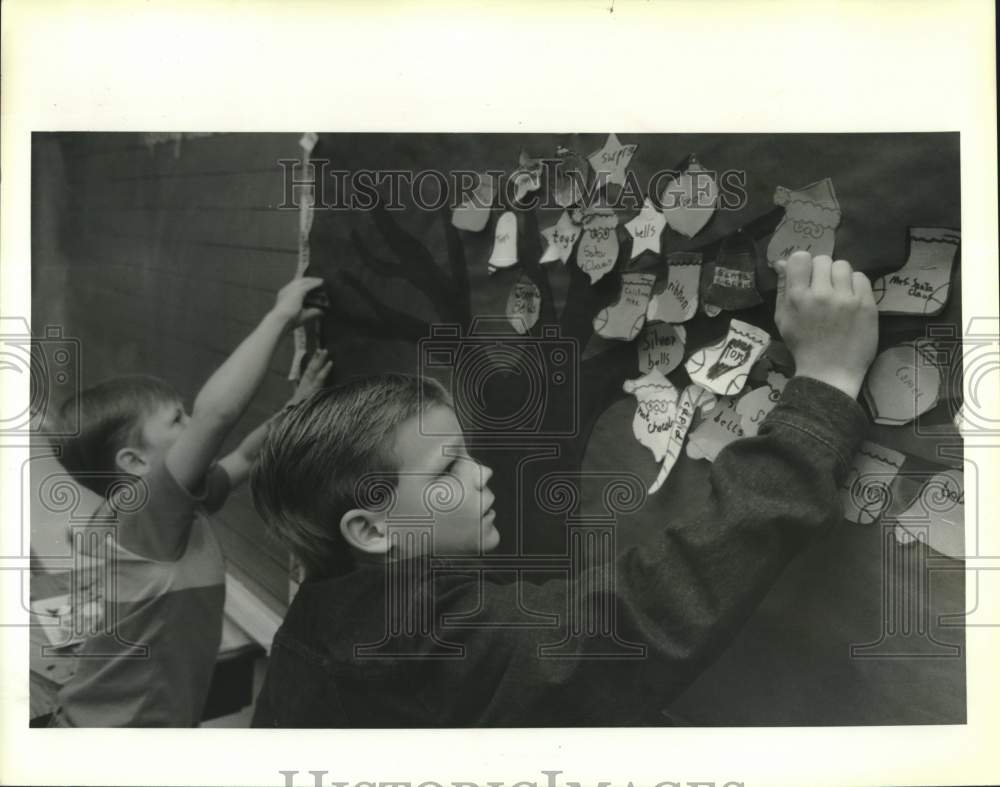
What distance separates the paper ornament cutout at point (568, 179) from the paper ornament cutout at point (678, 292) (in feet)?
0.70

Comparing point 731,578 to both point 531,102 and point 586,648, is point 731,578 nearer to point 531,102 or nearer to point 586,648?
point 586,648

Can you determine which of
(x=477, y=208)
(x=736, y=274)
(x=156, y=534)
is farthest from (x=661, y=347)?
(x=156, y=534)

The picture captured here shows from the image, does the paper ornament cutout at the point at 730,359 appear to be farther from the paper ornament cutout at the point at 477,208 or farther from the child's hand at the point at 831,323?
the paper ornament cutout at the point at 477,208

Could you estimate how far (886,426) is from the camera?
1.79m

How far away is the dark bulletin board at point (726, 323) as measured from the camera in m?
1.79

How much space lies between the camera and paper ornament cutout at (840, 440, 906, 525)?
5.85 ft

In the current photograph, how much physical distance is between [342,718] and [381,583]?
0.27m

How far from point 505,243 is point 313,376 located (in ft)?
1.46

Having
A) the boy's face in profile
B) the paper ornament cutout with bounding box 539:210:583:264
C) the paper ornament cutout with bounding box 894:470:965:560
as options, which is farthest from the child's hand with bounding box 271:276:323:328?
the paper ornament cutout with bounding box 894:470:965:560

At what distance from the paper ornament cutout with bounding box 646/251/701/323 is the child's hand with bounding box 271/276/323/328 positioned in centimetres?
64

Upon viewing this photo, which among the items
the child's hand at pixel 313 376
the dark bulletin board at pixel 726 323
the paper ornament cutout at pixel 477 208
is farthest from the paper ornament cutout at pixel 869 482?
the child's hand at pixel 313 376

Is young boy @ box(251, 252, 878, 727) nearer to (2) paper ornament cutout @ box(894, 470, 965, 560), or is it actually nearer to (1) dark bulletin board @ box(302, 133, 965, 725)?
(1) dark bulletin board @ box(302, 133, 965, 725)

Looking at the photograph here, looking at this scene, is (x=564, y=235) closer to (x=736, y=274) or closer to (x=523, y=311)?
(x=523, y=311)

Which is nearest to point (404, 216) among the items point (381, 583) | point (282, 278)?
point (282, 278)
